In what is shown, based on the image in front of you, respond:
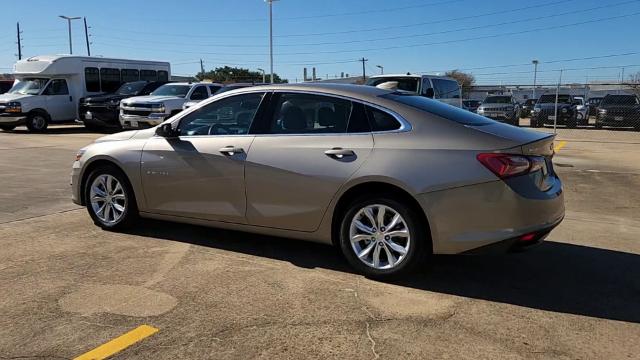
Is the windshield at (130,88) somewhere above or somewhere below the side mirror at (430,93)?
above

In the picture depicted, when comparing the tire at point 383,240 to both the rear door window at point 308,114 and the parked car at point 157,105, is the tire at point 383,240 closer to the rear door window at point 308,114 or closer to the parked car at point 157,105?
the rear door window at point 308,114

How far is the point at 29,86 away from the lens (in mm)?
22188

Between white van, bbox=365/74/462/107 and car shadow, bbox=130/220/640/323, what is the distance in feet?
33.0

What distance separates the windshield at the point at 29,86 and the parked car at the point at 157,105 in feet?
15.6

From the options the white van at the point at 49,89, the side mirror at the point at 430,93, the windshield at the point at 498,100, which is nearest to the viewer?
the side mirror at the point at 430,93

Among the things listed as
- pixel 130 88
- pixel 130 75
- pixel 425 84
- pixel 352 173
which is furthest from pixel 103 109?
pixel 352 173

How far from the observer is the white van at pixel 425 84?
15730 millimetres

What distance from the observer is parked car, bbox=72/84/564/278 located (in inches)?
168

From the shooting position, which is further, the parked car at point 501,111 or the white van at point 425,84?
the parked car at point 501,111

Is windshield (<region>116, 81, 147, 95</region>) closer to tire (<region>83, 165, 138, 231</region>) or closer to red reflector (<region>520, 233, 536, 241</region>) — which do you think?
tire (<region>83, 165, 138, 231</region>)

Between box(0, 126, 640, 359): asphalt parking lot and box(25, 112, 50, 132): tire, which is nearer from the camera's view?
box(0, 126, 640, 359): asphalt parking lot

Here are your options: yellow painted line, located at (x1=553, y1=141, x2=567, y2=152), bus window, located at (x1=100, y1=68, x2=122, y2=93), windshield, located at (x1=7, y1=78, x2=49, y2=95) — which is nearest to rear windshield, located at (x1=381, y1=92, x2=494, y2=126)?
yellow painted line, located at (x1=553, y1=141, x2=567, y2=152)

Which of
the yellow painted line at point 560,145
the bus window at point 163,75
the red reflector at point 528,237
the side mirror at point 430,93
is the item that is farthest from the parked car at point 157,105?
the red reflector at point 528,237

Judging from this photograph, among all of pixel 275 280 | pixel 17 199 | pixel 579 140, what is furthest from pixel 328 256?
pixel 579 140
